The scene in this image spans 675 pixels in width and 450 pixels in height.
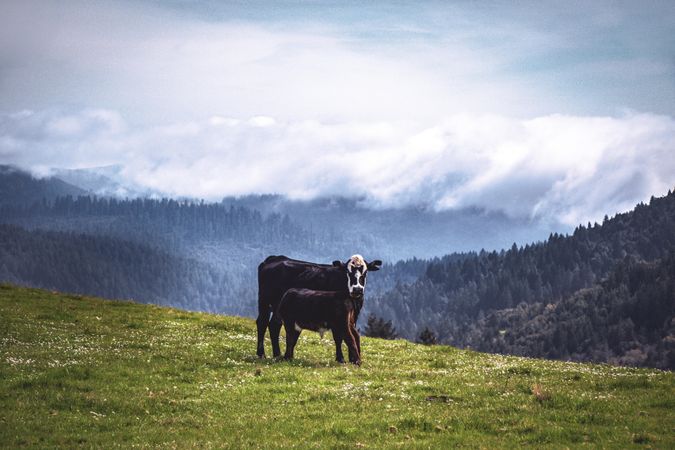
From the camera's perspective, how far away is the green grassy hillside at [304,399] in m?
17.1

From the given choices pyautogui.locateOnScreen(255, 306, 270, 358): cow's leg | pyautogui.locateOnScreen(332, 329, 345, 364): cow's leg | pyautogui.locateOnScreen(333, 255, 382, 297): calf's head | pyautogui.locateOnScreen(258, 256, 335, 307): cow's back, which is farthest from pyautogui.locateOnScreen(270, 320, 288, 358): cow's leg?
pyautogui.locateOnScreen(333, 255, 382, 297): calf's head

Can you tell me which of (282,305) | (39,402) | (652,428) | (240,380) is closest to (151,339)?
(282,305)

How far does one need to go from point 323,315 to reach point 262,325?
3848 mm

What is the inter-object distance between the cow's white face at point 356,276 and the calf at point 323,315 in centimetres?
29

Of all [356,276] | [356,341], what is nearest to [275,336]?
[356,341]

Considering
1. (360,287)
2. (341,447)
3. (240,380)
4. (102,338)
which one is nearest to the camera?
(341,447)

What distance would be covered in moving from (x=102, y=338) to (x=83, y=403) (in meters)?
14.3

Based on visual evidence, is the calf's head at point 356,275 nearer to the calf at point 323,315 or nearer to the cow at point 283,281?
the calf at point 323,315

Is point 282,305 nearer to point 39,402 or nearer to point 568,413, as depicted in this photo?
point 39,402

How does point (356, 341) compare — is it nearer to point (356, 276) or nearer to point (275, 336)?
point (356, 276)

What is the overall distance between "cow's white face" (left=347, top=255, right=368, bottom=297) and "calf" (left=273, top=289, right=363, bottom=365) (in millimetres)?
286

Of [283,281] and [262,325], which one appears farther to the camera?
[283,281]

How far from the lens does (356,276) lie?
2811 centimetres

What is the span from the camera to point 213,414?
19.6 meters
